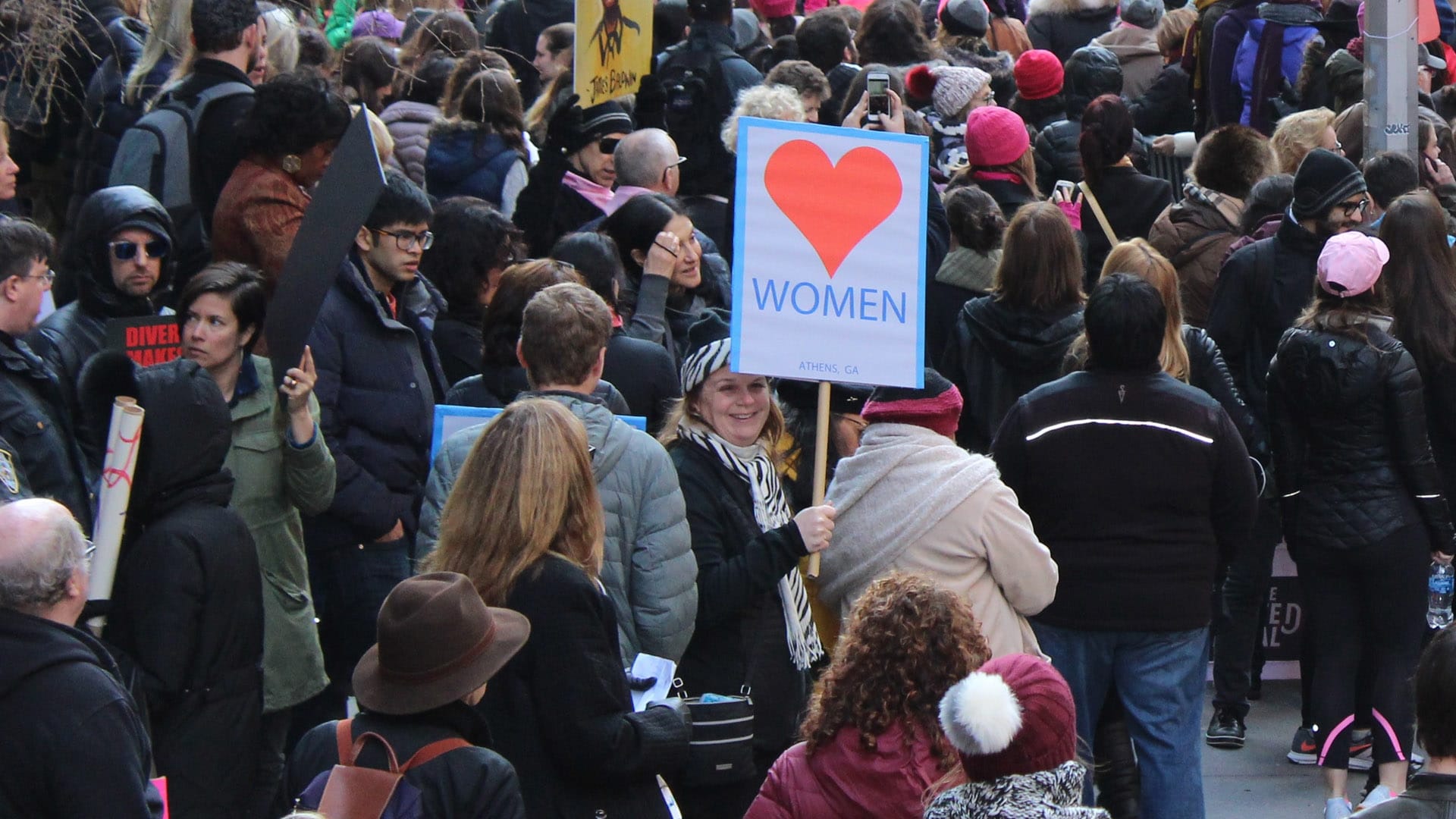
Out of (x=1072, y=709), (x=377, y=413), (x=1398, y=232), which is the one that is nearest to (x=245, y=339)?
(x=377, y=413)

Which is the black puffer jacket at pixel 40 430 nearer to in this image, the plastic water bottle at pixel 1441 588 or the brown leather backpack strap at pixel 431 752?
the brown leather backpack strap at pixel 431 752

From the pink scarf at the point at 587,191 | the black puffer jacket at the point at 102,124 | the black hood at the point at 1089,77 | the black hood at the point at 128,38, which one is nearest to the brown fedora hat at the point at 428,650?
the black puffer jacket at the point at 102,124

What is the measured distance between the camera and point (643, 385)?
5930 mm

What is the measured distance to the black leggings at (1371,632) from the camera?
643 cm

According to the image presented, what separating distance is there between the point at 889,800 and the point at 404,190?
3.03 m

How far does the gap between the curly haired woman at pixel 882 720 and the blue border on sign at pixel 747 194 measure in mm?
1418

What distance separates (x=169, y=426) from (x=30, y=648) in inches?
43.1

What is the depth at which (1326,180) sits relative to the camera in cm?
724

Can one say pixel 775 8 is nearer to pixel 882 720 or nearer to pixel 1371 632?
pixel 1371 632

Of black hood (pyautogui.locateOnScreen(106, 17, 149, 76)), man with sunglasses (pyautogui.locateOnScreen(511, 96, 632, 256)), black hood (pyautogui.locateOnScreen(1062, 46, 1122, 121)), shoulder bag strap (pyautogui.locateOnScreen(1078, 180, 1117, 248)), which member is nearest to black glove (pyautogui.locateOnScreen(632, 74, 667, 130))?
man with sunglasses (pyautogui.locateOnScreen(511, 96, 632, 256))

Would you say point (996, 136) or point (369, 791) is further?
point (996, 136)

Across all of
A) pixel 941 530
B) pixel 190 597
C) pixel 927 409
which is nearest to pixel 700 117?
pixel 927 409

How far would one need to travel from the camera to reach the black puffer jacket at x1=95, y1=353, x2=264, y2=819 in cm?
454

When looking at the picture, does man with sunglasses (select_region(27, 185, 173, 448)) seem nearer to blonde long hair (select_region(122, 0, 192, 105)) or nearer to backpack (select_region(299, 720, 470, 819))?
blonde long hair (select_region(122, 0, 192, 105))
